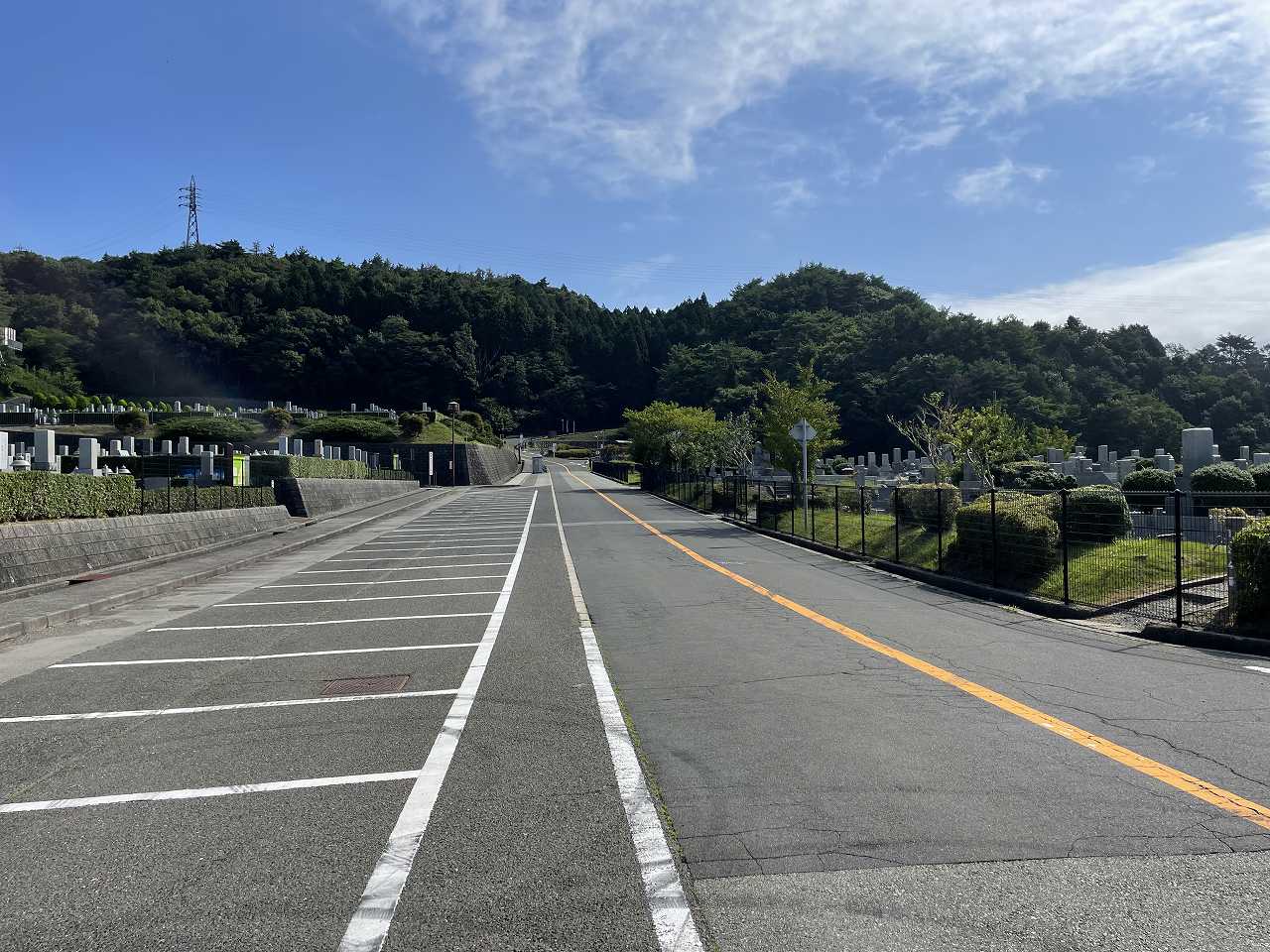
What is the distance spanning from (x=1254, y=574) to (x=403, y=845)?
9.27m

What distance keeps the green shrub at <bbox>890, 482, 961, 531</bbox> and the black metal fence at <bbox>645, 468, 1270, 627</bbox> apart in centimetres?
3

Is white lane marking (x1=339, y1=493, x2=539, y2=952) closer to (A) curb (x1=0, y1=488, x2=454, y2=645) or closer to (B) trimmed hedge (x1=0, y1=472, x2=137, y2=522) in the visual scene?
(A) curb (x1=0, y1=488, x2=454, y2=645)

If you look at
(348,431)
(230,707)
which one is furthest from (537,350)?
(230,707)

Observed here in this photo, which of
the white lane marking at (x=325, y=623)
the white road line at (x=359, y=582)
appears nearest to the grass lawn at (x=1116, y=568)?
the white lane marking at (x=325, y=623)

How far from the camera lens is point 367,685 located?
23.0ft

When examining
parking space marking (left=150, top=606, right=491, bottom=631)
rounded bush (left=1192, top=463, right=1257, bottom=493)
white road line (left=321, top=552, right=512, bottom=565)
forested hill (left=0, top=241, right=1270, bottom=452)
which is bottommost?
A: white road line (left=321, top=552, right=512, bottom=565)

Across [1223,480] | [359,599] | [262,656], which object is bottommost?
[359,599]

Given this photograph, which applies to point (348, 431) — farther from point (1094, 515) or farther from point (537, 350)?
point (537, 350)

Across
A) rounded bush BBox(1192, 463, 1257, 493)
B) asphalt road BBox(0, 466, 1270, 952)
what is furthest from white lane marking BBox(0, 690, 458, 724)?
rounded bush BBox(1192, 463, 1257, 493)

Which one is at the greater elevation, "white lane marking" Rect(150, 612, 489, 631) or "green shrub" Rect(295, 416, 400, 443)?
"green shrub" Rect(295, 416, 400, 443)

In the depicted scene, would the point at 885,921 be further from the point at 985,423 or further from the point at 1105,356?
the point at 1105,356

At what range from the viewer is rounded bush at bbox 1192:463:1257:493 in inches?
796

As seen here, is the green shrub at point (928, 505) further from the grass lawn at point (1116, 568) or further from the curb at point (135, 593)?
the curb at point (135, 593)

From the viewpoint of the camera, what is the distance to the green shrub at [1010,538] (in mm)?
12711
